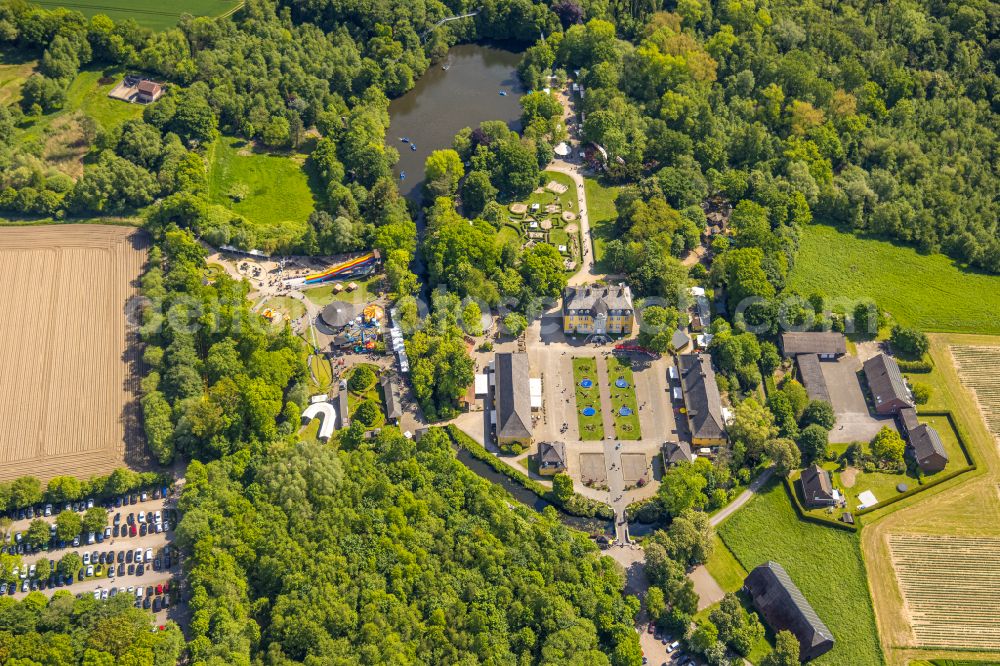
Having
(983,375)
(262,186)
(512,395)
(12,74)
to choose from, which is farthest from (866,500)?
(12,74)

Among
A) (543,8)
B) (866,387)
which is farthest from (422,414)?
(543,8)

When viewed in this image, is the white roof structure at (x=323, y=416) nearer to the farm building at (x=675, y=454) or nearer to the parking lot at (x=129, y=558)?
the parking lot at (x=129, y=558)

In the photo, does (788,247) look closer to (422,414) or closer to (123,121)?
(422,414)

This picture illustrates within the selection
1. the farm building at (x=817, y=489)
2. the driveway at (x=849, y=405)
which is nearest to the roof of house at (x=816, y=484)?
the farm building at (x=817, y=489)

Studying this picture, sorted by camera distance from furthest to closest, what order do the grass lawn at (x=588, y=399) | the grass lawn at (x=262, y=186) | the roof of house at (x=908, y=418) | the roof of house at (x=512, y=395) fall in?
the grass lawn at (x=262, y=186) → the grass lawn at (x=588, y=399) → the roof of house at (x=908, y=418) → the roof of house at (x=512, y=395)

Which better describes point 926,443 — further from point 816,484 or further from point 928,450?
point 816,484

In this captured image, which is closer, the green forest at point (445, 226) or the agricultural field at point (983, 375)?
the green forest at point (445, 226)

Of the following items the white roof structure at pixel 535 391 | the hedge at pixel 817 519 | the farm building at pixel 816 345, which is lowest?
the white roof structure at pixel 535 391
